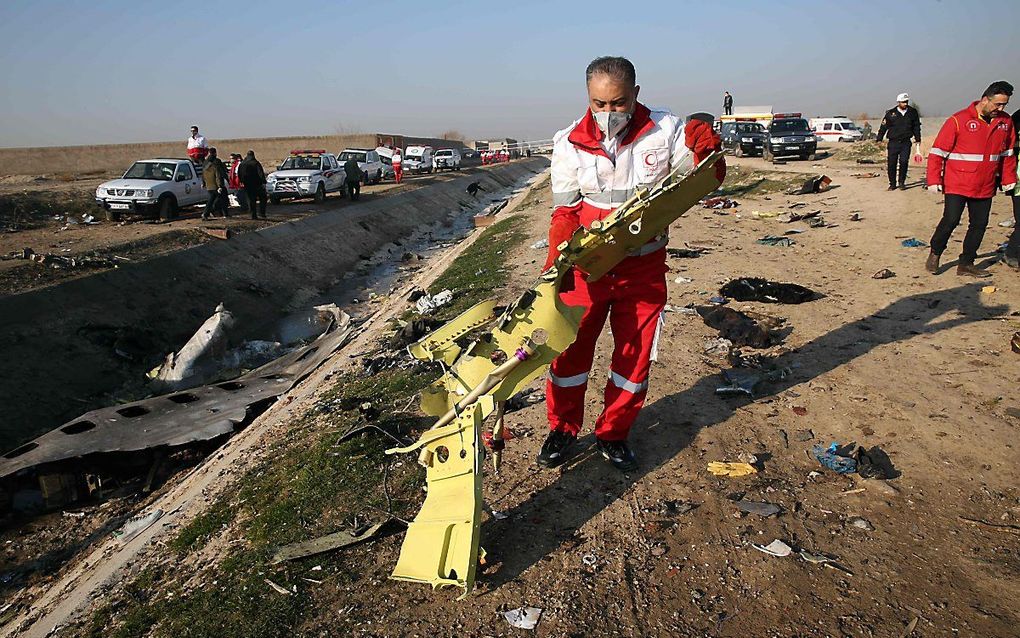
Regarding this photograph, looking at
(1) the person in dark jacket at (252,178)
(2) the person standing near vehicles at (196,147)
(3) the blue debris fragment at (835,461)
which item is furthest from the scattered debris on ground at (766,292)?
(2) the person standing near vehicles at (196,147)

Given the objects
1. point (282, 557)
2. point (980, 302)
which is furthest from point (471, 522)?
point (980, 302)

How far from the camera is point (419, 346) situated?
9.67 ft

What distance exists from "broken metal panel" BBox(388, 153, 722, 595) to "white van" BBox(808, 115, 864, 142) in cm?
4574

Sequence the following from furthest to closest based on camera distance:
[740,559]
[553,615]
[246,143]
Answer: [246,143] → [740,559] → [553,615]

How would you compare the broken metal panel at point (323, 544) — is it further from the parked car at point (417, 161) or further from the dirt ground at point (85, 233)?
the parked car at point (417, 161)

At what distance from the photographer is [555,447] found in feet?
12.1

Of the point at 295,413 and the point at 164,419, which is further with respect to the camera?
the point at 164,419

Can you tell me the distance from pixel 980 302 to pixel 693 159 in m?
5.08

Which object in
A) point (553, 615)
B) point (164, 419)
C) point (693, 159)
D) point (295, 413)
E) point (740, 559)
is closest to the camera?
point (553, 615)

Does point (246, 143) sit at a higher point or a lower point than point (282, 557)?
higher

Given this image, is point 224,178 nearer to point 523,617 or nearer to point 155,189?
point 155,189

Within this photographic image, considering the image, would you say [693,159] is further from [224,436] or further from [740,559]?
[224,436]

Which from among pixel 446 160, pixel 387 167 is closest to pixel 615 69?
pixel 387 167

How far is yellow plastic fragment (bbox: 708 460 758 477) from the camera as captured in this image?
141 inches
